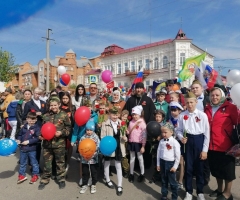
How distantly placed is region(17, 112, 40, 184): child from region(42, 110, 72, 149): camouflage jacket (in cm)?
35

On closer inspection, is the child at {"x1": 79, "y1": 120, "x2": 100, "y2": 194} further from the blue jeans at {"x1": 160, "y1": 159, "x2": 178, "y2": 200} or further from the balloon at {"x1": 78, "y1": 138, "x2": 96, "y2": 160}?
the blue jeans at {"x1": 160, "y1": 159, "x2": 178, "y2": 200}

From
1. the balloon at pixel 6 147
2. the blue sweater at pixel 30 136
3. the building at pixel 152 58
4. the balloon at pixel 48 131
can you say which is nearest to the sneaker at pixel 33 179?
the blue sweater at pixel 30 136

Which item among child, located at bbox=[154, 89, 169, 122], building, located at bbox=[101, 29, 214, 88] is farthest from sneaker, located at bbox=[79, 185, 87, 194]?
building, located at bbox=[101, 29, 214, 88]

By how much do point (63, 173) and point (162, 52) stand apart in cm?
3481

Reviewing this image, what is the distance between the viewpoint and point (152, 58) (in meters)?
37.8

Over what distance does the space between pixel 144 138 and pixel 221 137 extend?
4.68 ft

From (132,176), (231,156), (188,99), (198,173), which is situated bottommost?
(132,176)

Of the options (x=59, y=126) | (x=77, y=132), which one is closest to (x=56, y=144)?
(x=59, y=126)

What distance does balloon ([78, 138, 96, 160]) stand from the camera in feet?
11.9

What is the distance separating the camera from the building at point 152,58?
34.2 metres

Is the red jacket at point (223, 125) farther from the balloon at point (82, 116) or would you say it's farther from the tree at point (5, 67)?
the tree at point (5, 67)

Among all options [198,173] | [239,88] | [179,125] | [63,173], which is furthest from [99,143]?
[239,88]

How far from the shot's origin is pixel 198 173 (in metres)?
3.48

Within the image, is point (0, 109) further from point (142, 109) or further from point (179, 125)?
point (179, 125)
